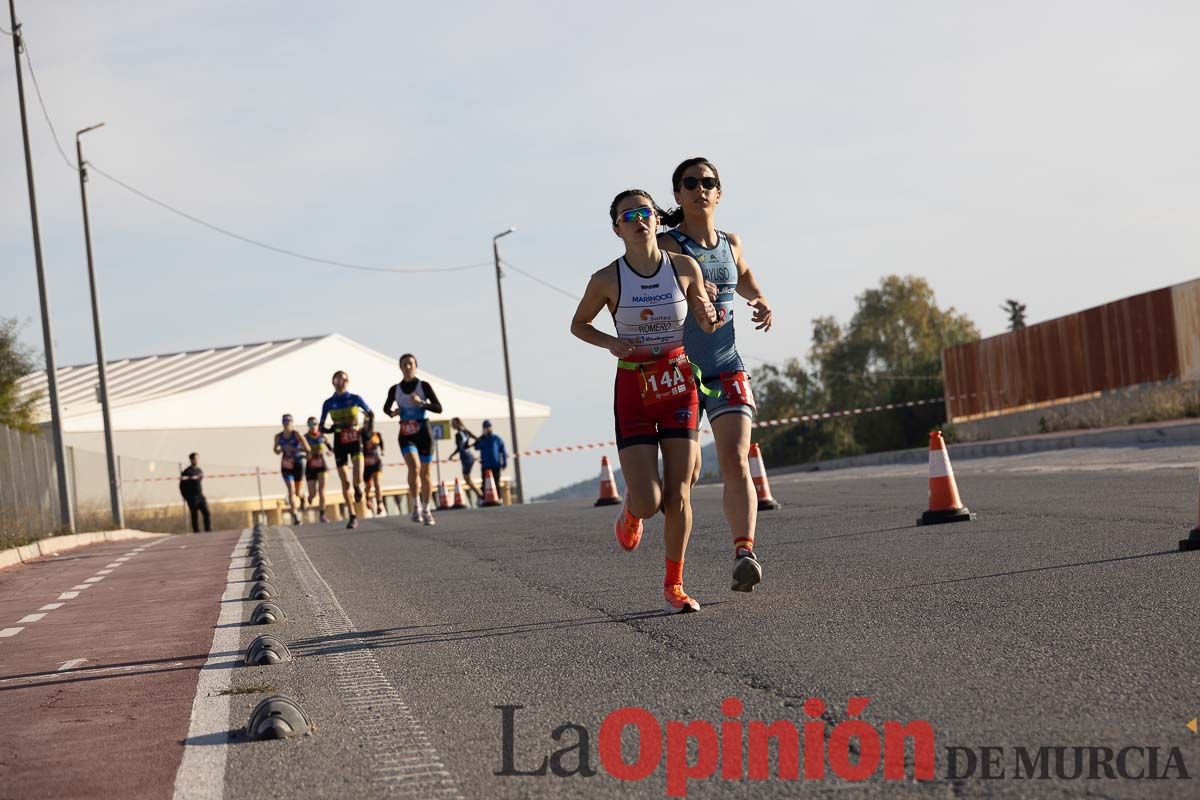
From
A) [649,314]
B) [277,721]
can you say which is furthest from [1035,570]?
[277,721]

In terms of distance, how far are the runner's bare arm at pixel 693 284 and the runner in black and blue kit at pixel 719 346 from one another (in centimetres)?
17

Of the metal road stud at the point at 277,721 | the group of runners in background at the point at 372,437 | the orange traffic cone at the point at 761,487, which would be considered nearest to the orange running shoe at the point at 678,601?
the metal road stud at the point at 277,721

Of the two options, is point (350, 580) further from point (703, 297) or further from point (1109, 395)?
point (1109, 395)

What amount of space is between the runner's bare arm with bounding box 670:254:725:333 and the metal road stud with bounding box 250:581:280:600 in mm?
3957

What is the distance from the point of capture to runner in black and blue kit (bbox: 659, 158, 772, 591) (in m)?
7.76

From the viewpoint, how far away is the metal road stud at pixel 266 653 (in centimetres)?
689

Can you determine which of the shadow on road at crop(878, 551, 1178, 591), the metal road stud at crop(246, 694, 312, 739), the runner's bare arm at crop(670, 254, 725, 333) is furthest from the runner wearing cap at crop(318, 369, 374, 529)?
the metal road stud at crop(246, 694, 312, 739)

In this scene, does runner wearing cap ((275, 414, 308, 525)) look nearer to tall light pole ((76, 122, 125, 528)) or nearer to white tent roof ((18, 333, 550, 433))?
tall light pole ((76, 122, 125, 528))

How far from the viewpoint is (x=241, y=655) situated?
7355 millimetres

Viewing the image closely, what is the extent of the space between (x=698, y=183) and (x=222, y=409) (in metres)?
53.8

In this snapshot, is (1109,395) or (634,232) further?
(1109,395)

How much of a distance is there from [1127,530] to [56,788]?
7.01 metres

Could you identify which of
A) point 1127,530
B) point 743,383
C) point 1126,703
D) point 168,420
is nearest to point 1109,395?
point 1127,530

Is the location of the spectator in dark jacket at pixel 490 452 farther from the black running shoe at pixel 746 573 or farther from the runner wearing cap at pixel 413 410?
the black running shoe at pixel 746 573
